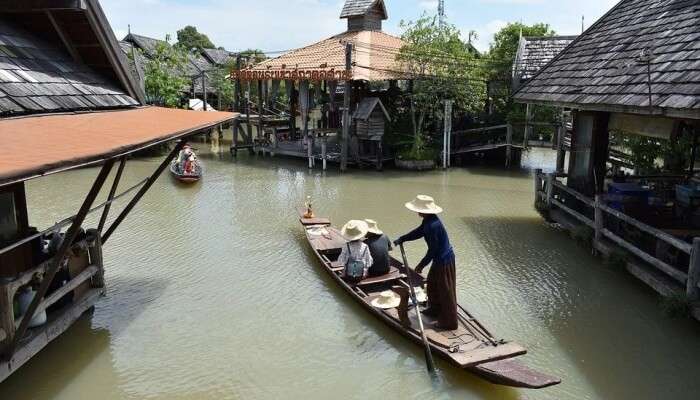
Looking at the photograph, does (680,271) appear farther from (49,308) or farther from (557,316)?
(49,308)

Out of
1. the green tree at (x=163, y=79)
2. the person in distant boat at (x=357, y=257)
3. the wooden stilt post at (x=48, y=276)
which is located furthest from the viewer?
the green tree at (x=163, y=79)

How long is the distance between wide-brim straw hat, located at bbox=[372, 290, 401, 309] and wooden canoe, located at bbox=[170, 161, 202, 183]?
473 inches

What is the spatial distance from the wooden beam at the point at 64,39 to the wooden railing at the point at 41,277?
10.6 ft

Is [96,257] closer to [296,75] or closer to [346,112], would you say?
[346,112]

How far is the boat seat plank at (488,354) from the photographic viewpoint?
20.7 ft

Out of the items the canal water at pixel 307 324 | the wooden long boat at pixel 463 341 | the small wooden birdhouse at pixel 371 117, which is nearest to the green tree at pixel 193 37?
the small wooden birdhouse at pixel 371 117

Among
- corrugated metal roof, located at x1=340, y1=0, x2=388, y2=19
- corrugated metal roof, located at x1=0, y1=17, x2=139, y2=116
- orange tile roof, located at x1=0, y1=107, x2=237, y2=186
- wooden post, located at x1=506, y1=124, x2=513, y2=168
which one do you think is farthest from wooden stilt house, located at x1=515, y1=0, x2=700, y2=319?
corrugated metal roof, located at x1=340, y1=0, x2=388, y2=19

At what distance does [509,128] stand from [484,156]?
90.7 inches

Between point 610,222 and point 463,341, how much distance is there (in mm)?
5222

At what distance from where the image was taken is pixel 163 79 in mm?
26625

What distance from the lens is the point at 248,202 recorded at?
16234 millimetres

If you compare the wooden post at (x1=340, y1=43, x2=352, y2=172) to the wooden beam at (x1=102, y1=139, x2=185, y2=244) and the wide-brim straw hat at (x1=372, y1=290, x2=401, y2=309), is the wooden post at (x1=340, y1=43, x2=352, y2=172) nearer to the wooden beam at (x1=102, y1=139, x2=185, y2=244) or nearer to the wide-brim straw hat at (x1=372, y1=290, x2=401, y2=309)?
the wooden beam at (x1=102, y1=139, x2=185, y2=244)

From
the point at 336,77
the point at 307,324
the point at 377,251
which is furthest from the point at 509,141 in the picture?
the point at 307,324

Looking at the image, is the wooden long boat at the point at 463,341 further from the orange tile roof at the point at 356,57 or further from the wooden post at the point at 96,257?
the orange tile roof at the point at 356,57
